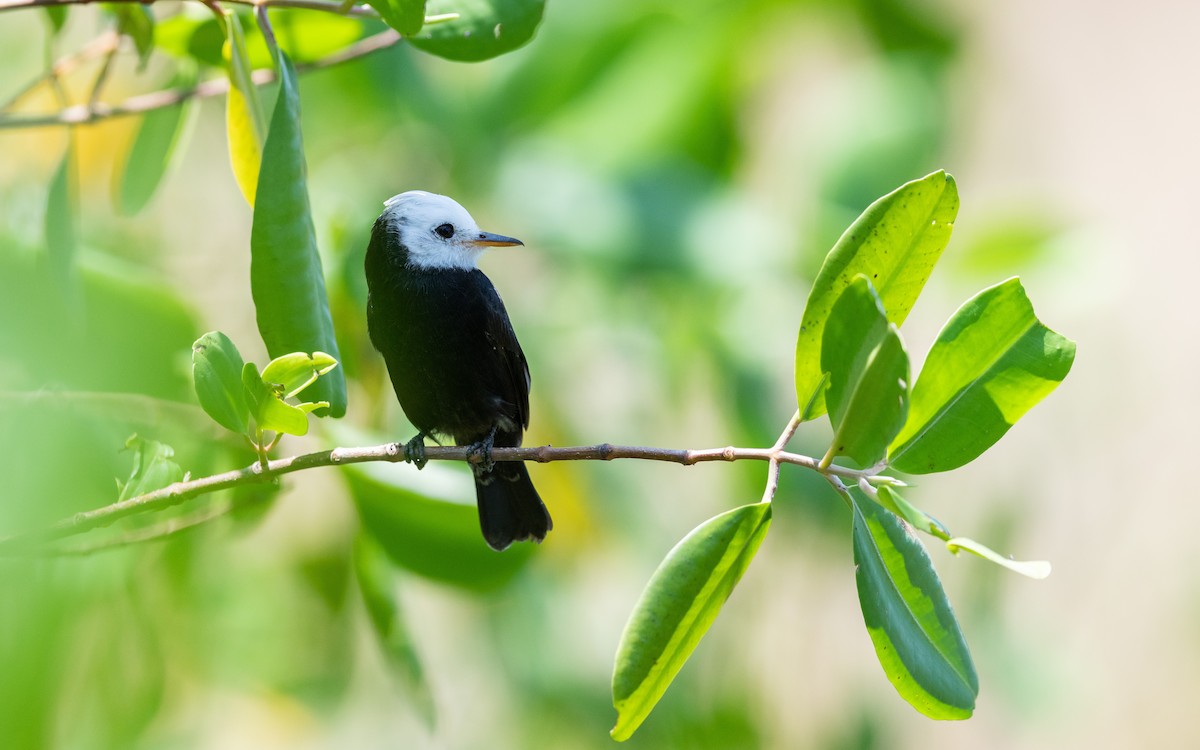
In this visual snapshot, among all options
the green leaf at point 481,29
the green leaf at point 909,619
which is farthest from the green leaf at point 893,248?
the green leaf at point 481,29

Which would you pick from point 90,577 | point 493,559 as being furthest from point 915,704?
point 90,577

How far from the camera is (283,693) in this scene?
2791 mm

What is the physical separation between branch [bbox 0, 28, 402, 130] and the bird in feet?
0.73

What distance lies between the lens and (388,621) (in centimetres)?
188

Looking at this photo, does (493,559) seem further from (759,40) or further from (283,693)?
(759,40)

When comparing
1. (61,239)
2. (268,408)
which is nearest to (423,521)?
(61,239)

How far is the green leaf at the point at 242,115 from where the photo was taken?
1245mm

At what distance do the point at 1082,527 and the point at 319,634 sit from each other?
2504mm

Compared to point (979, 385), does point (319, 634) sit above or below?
below

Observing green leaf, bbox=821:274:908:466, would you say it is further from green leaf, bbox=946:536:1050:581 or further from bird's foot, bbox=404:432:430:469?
bird's foot, bbox=404:432:430:469

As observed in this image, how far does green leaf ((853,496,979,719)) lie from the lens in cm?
106

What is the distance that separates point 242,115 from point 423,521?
78 centimetres

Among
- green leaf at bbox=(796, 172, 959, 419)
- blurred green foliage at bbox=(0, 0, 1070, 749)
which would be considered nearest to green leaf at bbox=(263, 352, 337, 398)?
green leaf at bbox=(796, 172, 959, 419)

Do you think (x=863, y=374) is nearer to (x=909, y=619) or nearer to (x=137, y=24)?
(x=909, y=619)
